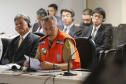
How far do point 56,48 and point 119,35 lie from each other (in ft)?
6.65

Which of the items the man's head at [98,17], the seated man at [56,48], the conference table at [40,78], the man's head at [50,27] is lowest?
the conference table at [40,78]

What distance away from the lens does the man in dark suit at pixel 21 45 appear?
9.77 ft

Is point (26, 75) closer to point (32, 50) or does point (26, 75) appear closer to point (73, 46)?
point (73, 46)

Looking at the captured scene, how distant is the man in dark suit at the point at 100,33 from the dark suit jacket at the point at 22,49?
4.20 ft

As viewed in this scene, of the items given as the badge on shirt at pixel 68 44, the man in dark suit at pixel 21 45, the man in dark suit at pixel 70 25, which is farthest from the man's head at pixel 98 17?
the badge on shirt at pixel 68 44

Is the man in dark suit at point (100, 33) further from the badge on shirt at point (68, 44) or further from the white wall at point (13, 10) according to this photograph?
the white wall at point (13, 10)

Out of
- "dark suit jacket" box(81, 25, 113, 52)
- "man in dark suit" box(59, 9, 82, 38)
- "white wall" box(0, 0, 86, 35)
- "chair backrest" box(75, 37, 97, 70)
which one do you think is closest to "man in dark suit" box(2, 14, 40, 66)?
"chair backrest" box(75, 37, 97, 70)

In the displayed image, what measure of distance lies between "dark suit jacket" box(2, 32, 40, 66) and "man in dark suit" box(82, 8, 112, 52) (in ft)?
4.20

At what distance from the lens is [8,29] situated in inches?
258

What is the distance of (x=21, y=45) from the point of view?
Result: 302cm

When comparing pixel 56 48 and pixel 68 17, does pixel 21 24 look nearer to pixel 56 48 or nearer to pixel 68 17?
pixel 56 48

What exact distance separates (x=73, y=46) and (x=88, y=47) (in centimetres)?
26

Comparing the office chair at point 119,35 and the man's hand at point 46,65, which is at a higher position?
the office chair at point 119,35

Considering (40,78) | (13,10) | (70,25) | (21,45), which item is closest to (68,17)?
(70,25)
